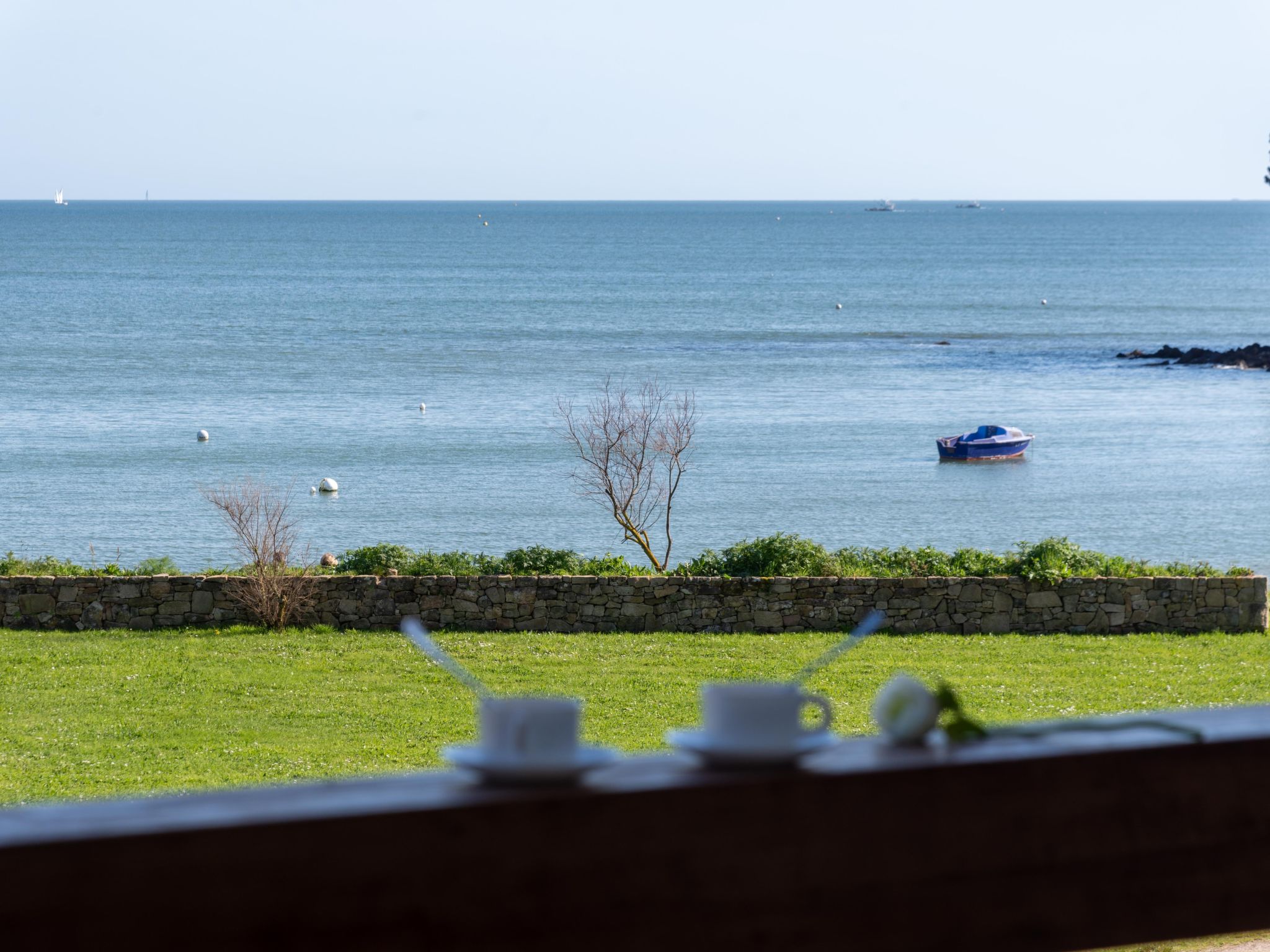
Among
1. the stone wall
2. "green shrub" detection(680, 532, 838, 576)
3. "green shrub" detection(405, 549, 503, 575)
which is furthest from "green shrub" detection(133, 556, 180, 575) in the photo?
"green shrub" detection(680, 532, 838, 576)

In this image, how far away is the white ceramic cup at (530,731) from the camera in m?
1.33

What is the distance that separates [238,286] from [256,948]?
321 ft

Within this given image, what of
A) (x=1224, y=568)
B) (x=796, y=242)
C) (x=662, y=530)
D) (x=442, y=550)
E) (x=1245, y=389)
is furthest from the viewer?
(x=796, y=242)

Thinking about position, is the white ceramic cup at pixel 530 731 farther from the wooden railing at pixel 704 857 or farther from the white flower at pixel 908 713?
the white flower at pixel 908 713

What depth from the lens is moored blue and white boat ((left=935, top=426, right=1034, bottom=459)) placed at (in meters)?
36.6

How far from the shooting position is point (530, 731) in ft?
4.40

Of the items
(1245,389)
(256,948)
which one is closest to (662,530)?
(256,948)

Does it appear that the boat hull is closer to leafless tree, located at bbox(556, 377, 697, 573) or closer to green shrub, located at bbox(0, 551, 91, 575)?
leafless tree, located at bbox(556, 377, 697, 573)

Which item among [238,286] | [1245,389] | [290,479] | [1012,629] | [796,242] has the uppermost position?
[796,242]

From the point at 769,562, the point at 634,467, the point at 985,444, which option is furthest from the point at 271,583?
the point at 985,444

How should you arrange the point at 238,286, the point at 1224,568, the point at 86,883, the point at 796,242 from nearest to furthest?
1. the point at 86,883
2. the point at 1224,568
3. the point at 238,286
4. the point at 796,242

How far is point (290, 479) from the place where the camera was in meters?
33.6

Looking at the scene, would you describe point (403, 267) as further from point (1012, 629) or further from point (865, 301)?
point (1012, 629)

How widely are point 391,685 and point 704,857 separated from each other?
13.7m
